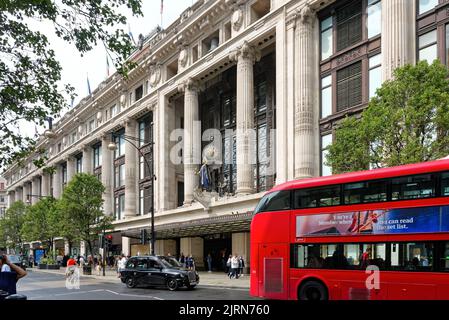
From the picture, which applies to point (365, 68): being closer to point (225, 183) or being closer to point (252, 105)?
point (252, 105)

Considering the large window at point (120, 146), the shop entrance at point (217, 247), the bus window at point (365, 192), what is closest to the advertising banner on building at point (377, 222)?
the bus window at point (365, 192)

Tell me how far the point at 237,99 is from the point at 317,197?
23099mm

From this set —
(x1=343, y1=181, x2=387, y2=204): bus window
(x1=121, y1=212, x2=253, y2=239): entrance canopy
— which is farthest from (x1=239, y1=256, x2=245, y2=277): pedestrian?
(x1=343, y1=181, x2=387, y2=204): bus window

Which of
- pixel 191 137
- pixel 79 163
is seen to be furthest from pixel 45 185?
pixel 191 137

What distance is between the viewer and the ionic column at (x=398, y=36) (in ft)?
82.0

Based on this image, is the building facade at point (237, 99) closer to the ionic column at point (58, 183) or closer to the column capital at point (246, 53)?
the column capital at point (246, 53)

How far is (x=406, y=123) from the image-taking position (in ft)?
60.1

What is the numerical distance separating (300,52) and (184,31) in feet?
50.3

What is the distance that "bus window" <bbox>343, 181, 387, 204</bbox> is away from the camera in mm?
13789

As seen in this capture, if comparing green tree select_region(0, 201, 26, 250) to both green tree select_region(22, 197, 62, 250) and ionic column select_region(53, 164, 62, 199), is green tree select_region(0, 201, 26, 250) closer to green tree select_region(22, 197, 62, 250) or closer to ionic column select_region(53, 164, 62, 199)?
ionic column select_region(53, 164, 62, 199)

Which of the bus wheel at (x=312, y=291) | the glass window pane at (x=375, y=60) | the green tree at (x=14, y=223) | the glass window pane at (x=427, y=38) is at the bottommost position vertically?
the green tree at (x=14, y=223)

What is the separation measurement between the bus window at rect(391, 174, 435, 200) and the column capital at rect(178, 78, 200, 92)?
31.8 m

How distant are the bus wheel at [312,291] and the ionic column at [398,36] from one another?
550 inches

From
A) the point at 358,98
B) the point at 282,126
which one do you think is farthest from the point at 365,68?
the point at 282,126
